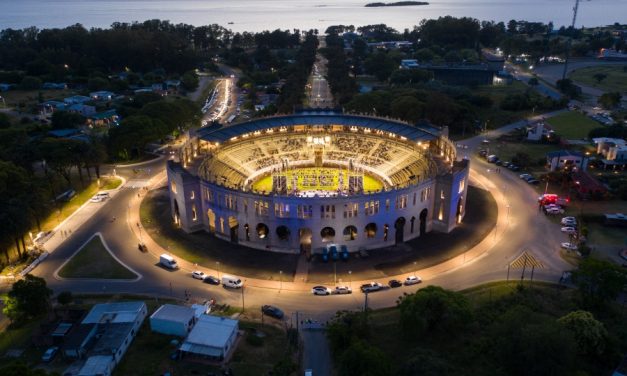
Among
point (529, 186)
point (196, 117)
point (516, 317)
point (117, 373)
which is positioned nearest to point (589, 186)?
point (529, 186)

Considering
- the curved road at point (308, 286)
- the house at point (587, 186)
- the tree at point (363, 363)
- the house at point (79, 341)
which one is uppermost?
the tree at point (363, 363)

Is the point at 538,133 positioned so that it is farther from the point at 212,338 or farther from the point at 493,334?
the point at 212,338

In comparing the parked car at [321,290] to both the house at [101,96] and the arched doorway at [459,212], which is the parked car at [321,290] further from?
the house at [101,96]

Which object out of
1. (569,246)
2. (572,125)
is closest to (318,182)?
(569,246)

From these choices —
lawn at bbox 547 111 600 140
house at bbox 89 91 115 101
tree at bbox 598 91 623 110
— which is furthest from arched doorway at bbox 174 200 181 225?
tree at bbox 598 91 623 110

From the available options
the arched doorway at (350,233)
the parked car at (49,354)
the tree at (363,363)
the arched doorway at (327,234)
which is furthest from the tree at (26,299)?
the arched doorway at (350,233)

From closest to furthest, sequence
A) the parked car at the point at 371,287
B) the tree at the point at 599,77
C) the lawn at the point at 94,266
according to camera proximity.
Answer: the parked car at the point at 371,287 < the lawn at the point at 94,266 < the tree at the point at 599,77
